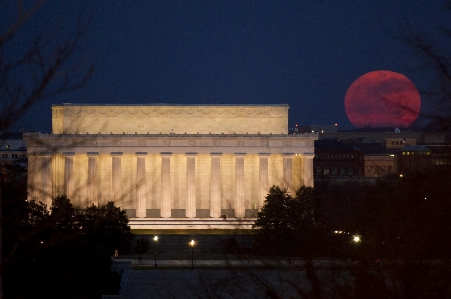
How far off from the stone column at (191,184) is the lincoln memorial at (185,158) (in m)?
0.11

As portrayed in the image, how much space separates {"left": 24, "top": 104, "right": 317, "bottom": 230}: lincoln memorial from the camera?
277 ft

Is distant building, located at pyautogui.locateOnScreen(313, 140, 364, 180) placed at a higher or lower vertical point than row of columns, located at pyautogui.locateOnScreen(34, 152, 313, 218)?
higher

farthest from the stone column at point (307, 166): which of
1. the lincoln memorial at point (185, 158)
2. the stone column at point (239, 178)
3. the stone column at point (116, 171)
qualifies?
the stone column at point (116, 171)

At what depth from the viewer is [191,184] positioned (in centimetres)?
8538

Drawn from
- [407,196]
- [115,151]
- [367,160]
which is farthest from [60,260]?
[367,160]

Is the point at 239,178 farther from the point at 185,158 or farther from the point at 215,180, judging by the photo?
the point at 185,158

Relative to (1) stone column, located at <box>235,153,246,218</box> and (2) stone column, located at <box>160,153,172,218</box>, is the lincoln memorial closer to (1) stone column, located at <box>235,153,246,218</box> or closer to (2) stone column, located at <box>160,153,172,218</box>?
(2) stone column, located at <box>160,153,172,218</box>

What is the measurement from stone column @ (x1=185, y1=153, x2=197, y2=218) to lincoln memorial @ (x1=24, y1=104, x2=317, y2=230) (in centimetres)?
11

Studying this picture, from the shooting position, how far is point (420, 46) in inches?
561

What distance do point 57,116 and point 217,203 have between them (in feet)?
66.6

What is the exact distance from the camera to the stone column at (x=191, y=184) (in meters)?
85.2

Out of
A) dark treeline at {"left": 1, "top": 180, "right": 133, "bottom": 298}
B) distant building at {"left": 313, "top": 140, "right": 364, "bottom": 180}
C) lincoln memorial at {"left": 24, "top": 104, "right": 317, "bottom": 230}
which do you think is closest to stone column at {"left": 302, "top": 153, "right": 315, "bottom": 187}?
lincoln memorial at {"left": 24, "top": 104, "right": 317, "bottom": 230}

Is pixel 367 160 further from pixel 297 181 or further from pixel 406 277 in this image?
pixel 406 277

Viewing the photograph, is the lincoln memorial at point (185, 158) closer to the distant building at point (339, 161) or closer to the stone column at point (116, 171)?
the stone column at point (116, 171)
